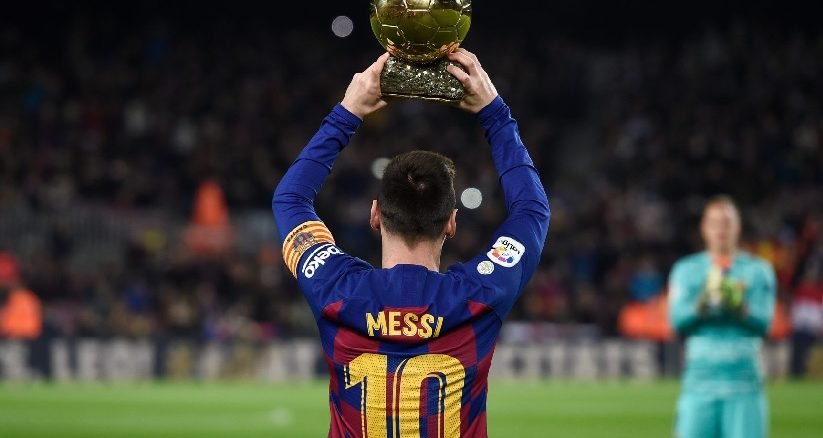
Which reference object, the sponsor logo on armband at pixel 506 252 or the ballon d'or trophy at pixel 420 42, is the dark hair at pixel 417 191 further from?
the ballon d'or trophy at pixel 420 42

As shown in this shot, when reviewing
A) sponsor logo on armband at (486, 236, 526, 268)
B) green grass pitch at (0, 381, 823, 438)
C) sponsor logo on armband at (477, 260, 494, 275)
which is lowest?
green grass pitch at (0, 381, 823, 438)

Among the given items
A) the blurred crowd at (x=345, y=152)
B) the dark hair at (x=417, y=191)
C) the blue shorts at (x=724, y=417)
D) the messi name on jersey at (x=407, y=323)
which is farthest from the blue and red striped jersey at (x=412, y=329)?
the blurred crowd at (x=345, y=152)

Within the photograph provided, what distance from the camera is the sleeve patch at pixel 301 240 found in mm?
3543

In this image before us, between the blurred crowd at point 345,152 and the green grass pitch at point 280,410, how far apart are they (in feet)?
8.50

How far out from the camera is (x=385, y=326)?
340cm

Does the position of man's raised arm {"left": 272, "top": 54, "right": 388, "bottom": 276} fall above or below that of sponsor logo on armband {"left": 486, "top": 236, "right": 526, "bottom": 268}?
above

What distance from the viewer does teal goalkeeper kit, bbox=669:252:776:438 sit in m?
7.39

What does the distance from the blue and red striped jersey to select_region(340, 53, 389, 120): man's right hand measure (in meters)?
0.37

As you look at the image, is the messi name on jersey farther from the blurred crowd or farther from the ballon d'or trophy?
the blurred crowd

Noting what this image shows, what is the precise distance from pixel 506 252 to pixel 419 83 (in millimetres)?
561

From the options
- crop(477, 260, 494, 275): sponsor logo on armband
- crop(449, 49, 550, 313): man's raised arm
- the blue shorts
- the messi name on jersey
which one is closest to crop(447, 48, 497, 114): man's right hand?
crop(449, 49, 550, 313): man's raised arm

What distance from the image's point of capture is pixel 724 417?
739 cm

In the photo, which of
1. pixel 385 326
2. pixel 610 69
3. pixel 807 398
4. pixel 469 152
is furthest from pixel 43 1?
pixel 385 326

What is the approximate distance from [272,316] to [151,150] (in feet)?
16.4
